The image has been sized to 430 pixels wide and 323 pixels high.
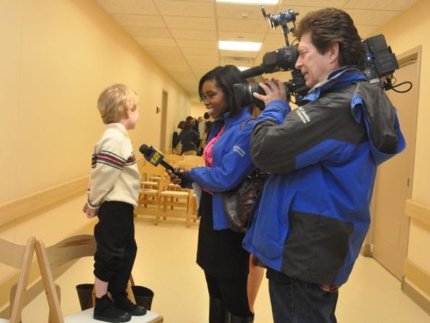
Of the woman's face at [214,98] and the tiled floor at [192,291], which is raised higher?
the woman's face at [214,98]

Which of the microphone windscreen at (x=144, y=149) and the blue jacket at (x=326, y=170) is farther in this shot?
the microphone windscreen at (x=144, y=149)

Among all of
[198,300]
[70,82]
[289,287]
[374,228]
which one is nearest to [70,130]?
[70,82]

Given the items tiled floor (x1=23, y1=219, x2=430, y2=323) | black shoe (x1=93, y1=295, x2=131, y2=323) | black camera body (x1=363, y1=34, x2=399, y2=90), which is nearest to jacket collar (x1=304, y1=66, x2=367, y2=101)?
black camera body (x1=363, y1=34, x2=399, y2=90)

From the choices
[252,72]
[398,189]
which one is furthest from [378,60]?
[398,189]

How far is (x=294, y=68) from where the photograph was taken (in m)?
1.31

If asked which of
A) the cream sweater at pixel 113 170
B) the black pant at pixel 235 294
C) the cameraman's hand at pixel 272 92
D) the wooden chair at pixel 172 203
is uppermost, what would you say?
the cameraman's hand at pixel 272 92

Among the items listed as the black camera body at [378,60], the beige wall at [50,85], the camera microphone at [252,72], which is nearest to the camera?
the black camera body at [378,60]

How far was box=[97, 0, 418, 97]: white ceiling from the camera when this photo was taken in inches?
153

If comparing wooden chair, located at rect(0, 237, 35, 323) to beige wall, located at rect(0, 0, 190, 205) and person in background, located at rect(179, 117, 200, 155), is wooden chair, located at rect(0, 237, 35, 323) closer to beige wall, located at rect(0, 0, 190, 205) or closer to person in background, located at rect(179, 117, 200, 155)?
beige wall, located at rect(0, 0, 190, 205)

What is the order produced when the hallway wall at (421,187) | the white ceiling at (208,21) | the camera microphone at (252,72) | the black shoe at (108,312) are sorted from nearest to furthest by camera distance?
1. the camera microphone at (252,72)
2. the black shoe at (108,312)
3. the hallway wall at (421,187)
4. the white ceiling at (208,21)

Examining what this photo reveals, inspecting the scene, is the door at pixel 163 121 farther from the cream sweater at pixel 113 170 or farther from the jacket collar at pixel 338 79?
the jacket collar at pixel 338 79

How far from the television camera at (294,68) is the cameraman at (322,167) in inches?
2.9

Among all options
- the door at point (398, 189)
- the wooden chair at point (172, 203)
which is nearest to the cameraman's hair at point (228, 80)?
the door at point (398, 189)

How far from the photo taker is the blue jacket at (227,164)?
1572 mm
